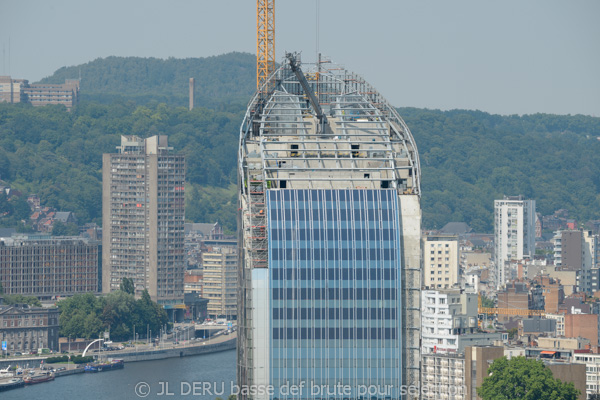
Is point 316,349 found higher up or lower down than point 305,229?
lower down

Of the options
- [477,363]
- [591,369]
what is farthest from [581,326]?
[477,363]

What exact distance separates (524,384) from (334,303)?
2484cm

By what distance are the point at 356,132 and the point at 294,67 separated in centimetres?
603

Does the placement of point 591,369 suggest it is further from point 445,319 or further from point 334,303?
point 334,303

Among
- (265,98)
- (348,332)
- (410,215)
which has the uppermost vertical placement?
(265,98)

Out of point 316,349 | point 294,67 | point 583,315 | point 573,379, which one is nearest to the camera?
point 316,349

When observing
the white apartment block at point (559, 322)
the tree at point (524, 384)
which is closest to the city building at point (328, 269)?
the tree at point (524, 384)

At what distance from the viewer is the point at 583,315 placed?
190 m

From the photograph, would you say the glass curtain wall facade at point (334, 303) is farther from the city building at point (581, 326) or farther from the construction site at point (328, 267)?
the city building at point (581, 326)

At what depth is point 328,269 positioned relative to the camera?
110 metres

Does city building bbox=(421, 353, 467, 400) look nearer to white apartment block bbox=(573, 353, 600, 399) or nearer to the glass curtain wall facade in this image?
white apartment block bbox=(573, 353, 600, 399)

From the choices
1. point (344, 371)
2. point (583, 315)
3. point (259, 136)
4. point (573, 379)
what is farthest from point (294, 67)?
point (583, 315)

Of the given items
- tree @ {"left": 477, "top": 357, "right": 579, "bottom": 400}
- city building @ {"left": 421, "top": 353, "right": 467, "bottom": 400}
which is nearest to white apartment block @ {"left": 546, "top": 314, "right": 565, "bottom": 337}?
city building @ {"left": 421, "top": 353, "right": 467, "bottom": 400}

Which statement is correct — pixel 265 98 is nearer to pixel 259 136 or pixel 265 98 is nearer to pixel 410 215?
pixel 259 136
